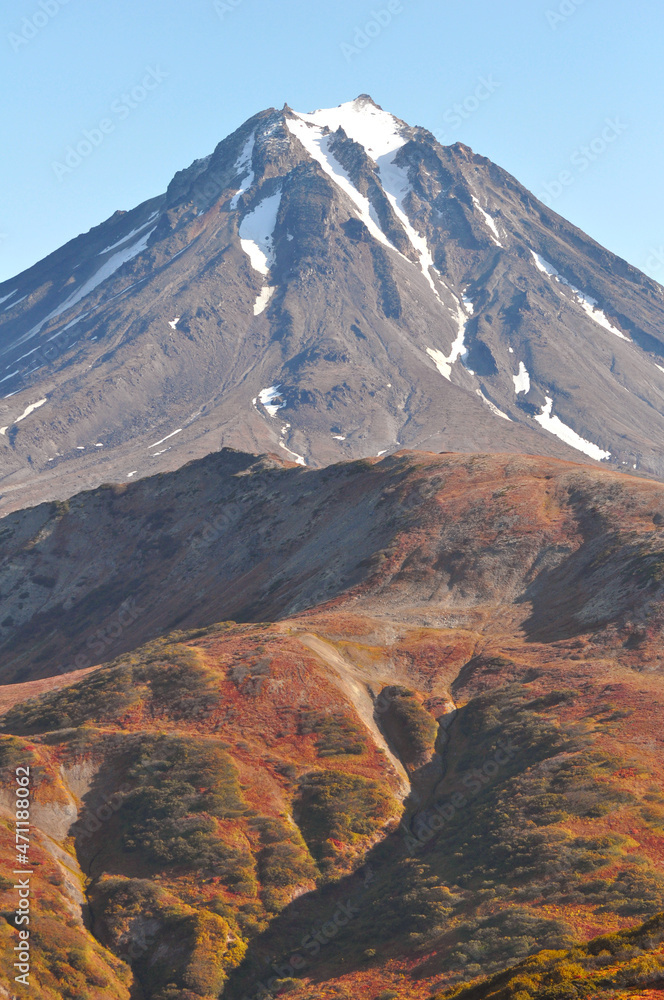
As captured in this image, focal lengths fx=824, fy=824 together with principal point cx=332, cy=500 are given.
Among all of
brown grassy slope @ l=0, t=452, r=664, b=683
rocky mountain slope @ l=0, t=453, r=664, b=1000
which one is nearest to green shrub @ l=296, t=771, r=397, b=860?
rocky mountain slope @ l=0, t=453, r=664, b=1000

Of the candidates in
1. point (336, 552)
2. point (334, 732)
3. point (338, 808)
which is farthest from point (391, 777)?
point (336, 552)

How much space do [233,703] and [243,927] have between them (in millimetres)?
13702

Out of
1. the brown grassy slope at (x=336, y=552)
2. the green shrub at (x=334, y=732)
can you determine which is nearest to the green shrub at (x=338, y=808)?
the green shrub at (x=334, y=732)

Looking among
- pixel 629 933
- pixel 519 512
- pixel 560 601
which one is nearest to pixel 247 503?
pixel 519 512

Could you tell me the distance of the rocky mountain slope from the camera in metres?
30.0

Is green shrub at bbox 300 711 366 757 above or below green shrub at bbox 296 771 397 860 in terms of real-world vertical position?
above

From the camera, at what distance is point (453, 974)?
90.5 ft

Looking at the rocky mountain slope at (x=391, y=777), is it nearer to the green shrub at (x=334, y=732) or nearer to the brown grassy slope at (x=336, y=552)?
the green shrub at (x=334, y=732)

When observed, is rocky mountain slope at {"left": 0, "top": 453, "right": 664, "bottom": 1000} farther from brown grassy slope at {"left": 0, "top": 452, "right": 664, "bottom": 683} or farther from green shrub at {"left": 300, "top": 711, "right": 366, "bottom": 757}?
brown grassy slope at {"left": 0, "top": 452, "right": 664, "bottom": 683}

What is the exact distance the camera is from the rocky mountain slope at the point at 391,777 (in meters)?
30.0

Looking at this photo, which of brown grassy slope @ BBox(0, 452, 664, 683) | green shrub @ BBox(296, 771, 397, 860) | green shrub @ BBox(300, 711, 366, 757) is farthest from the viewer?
brown grassy slope @ BBox(0, 452, 664, 683)

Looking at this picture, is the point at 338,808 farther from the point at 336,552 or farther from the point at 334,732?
the point at 336,552

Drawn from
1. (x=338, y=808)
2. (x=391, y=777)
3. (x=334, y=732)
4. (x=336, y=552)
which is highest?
(x=336, y=552)

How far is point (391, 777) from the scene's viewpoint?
1661 inches
